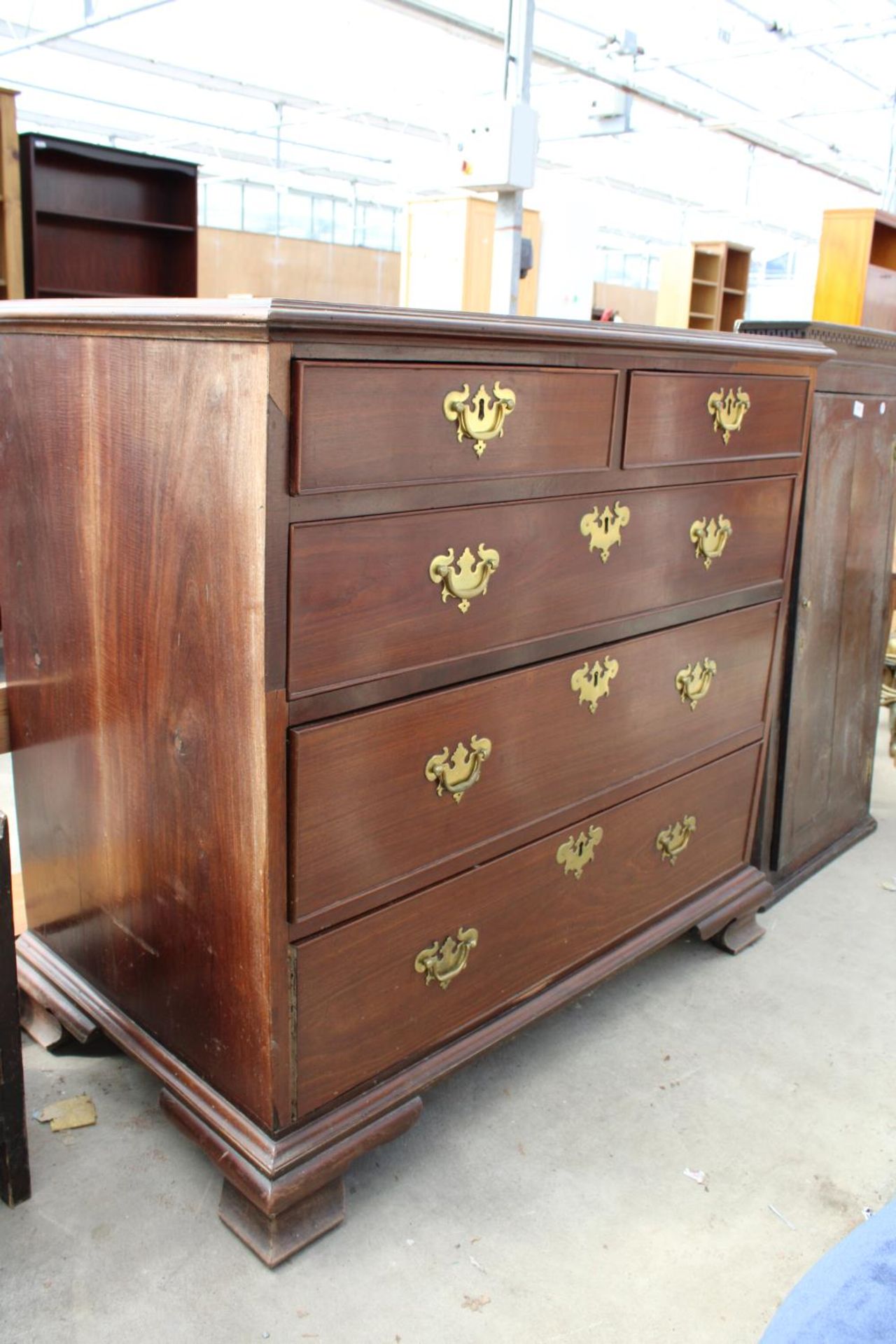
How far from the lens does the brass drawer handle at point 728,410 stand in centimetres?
195

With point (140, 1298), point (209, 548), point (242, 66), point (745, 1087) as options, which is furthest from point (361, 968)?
point (242, 66)

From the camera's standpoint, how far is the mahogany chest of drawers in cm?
134

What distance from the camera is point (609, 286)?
49.9 feet

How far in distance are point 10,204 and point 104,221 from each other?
85 centimetres

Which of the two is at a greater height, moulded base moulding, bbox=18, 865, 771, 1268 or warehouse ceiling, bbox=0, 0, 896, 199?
warehouse ceiling, bbox=0, 0, 896, 199

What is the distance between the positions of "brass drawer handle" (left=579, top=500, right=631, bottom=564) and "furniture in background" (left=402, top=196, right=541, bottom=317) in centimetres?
589

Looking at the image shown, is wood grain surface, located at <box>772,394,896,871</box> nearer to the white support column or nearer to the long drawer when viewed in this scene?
the long drawer

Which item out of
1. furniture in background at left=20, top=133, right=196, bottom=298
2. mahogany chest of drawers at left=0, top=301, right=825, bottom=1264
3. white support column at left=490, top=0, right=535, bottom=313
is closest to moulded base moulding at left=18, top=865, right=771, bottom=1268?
mahogany chest of drawers at left=0, top=301, right=825, bottom=1264

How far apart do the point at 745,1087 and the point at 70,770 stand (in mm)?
1293

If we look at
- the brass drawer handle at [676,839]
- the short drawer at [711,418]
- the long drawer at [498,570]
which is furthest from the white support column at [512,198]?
the brass drawer handle at [676,839]

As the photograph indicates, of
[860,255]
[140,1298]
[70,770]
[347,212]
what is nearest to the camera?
[140,1298]

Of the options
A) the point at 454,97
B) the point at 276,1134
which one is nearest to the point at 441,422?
the point at 276,1134

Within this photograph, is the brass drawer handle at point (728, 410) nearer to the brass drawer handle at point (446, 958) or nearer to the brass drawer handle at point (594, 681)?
the brass drawer handle at point (594, 681)

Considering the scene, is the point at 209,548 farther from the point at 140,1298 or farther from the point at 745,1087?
the point at 745,1087
